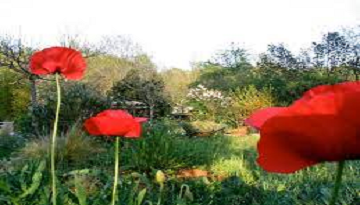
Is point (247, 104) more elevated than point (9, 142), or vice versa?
point (247, 104)

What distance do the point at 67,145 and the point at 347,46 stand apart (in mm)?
12923

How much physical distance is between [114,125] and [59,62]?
30 cm

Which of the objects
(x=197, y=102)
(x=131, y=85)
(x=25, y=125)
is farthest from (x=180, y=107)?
(x=25, y=125)

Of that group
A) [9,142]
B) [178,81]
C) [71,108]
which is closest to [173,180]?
[71,108]

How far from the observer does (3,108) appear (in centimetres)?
1964

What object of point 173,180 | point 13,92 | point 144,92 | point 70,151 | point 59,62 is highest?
point 13,92

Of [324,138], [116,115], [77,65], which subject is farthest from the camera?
[77,65]

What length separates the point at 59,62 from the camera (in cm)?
160

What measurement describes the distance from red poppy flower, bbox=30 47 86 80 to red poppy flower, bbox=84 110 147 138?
8.4 inches

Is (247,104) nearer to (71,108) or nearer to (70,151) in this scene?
(71,108)

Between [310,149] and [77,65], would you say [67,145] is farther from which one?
[310,149]

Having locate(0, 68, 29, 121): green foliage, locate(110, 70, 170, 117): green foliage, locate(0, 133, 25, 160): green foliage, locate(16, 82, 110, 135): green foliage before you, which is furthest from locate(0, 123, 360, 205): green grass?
locate(0, 68, 29, 121): green foliage

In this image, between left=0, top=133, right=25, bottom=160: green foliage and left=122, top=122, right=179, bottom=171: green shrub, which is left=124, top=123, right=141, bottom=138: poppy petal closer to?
left=122, top=122, right=179, bottom=171: green shrub

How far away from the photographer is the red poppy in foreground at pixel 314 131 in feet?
1.59
